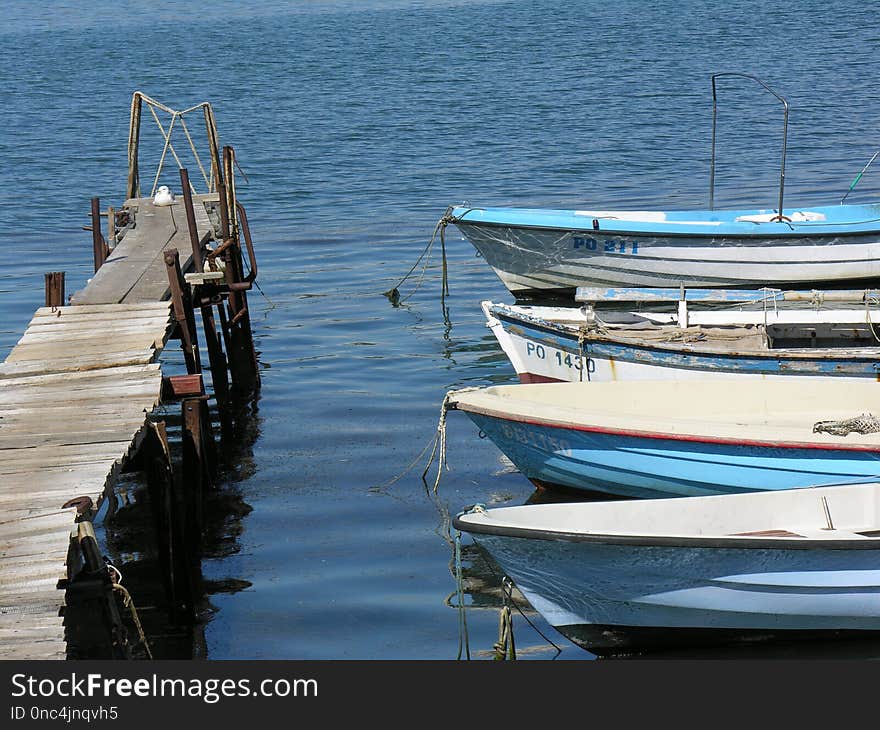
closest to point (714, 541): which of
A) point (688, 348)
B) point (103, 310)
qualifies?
point (688, 348)

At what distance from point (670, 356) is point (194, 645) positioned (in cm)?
572

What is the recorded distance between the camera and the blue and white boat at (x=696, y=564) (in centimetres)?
825

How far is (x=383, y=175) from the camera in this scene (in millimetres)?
30875

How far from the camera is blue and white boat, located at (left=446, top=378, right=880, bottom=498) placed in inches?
406

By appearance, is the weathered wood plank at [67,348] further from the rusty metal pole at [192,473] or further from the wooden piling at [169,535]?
the wooden piling at [169,535]

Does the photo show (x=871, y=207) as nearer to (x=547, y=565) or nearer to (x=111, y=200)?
(x=547, y=565)

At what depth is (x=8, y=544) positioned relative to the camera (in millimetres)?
7520

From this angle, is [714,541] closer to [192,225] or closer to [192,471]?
[192,471]

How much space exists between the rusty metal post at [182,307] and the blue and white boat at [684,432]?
105 inches

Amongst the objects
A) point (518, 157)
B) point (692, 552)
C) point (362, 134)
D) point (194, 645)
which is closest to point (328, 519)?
point (194, 645)

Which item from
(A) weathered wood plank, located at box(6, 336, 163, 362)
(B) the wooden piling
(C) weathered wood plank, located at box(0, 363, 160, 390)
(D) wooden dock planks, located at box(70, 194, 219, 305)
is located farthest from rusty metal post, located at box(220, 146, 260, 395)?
(B) the wooden piling

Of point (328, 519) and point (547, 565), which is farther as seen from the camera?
point (328, 519)

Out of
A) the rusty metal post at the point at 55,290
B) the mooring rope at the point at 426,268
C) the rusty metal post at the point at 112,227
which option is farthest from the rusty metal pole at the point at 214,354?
the mooring rope at the point at 426,268

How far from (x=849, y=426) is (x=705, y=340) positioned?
302 cm
